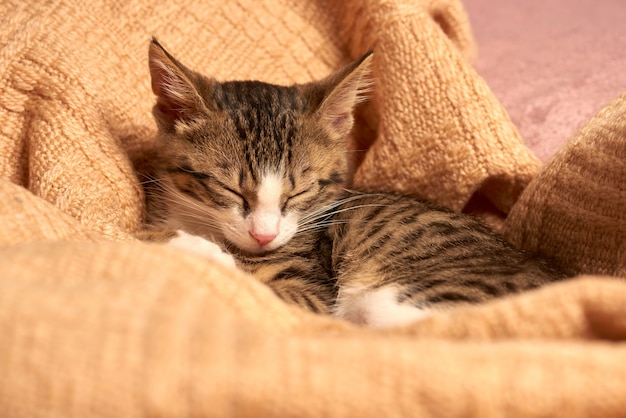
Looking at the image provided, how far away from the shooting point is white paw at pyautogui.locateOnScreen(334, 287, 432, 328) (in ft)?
3.64

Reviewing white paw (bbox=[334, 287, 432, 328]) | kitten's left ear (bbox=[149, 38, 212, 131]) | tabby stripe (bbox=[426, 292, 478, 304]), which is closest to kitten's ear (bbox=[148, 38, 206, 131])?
kitten's left ear (bbox=[149, 38, 212, 131])

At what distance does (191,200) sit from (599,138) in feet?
2.86

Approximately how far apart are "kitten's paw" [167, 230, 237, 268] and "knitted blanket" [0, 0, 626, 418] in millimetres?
90

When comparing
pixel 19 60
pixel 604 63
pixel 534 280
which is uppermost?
pixel 604 63

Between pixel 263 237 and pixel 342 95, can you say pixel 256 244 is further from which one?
pixel 342 95

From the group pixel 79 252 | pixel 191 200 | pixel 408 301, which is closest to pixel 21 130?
pixel 191 200

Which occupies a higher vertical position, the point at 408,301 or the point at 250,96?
the point at 250,96

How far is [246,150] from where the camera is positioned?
128 cm

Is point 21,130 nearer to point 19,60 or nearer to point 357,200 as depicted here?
point 19,60

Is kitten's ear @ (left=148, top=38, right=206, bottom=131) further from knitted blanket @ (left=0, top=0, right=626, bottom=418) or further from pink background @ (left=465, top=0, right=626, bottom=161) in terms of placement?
pink background @ (left=465, top=0, right=626, bottom=161)

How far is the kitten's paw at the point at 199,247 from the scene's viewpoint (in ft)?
3.69

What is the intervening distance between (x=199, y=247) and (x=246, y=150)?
238 millimetres

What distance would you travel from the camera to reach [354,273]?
4.24 feet

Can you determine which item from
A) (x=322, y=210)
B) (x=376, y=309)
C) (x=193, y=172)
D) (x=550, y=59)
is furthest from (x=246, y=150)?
(x=550, y=59)
